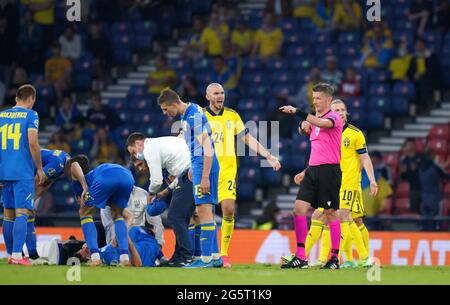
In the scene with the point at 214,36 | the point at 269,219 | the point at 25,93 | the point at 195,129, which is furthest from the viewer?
the point at 214,36

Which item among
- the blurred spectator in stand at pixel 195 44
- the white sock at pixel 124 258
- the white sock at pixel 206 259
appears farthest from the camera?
the blurred spectator in stand at pixel 195 44

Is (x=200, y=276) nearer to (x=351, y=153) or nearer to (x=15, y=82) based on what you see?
(x=351, y=153)

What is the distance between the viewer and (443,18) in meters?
23.6

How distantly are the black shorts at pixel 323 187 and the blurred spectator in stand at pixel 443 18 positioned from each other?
10.9 m

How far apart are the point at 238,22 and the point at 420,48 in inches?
167

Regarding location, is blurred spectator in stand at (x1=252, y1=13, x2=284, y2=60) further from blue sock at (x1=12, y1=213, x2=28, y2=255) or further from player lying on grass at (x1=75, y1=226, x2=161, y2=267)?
blue sock at (x1=12, y1=213, x2=28, y2=255)

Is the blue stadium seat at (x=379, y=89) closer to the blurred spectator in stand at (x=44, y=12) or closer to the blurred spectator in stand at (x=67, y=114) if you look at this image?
the blurred spectator in stand at (x=67, y=114)

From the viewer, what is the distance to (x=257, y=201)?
2153 centimetres

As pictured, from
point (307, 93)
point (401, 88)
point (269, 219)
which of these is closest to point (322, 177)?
point (269, 219)

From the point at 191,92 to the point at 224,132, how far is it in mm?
8209

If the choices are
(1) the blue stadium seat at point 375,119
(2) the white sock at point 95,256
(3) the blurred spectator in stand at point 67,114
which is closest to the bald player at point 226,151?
(2) the white sock at point 95,256

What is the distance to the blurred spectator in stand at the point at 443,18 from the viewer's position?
77.0ft

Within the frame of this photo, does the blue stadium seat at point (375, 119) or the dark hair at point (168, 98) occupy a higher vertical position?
the dark hair at point (168, 98)
